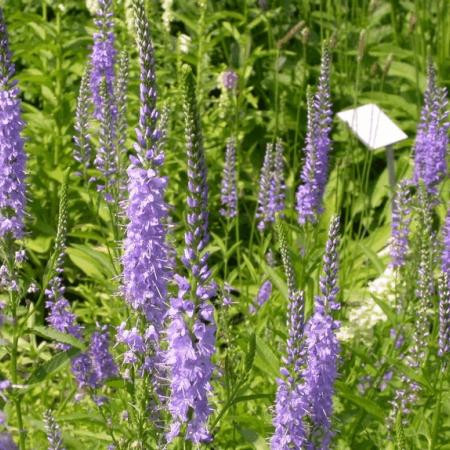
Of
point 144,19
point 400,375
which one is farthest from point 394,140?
point 144,19

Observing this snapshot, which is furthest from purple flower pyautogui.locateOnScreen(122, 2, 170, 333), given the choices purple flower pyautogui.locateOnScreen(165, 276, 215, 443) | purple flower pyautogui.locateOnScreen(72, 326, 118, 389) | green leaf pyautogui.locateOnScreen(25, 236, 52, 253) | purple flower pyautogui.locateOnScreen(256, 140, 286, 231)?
green leaf pyautogui.locateOnScreen(25, 236, 52, 253)

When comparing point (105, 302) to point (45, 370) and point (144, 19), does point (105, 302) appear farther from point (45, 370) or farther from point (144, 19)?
point (144, 19)

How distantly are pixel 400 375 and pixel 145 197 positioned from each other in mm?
2142

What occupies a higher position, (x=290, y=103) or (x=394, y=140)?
(x=290, y=103)

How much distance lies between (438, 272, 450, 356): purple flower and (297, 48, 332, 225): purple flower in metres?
1.36

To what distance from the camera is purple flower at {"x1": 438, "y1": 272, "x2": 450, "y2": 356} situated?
3.35 metres

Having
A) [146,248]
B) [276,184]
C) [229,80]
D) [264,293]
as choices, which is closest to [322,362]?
[146,248]

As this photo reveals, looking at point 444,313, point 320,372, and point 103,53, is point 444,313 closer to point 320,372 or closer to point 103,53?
point 320,372

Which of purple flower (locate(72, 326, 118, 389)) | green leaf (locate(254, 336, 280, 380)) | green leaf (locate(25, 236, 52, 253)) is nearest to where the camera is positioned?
green leaf (locate(254, 336, 280, 380))

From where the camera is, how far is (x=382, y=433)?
4.21 metres

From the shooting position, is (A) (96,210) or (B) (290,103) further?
(B) (290,103)

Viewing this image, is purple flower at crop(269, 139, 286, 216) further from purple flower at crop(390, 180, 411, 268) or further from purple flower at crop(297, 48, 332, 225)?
purple flower at crop(390, 180, 411, 268)

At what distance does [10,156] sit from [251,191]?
4.21 meters

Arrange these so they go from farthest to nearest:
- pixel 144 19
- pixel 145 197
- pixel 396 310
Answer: pixel 396 310 → pixel 145 197 → pixel 144 19
